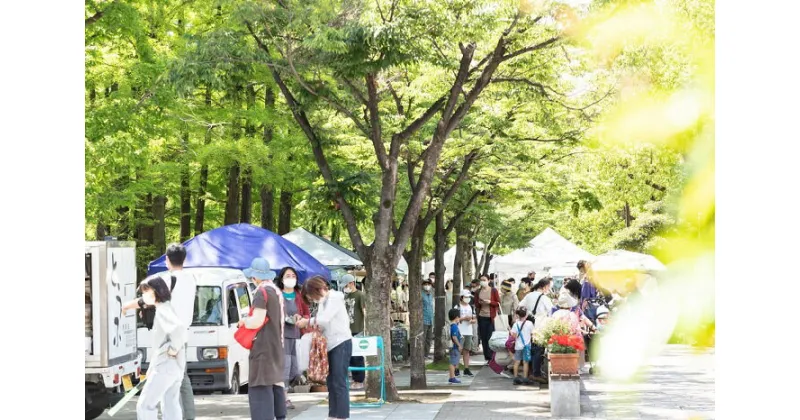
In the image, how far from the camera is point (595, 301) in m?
22.7

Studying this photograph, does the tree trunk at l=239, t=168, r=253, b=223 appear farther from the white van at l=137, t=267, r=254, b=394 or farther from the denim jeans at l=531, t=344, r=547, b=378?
the denim jeans at l=531, t=344, r=547, b=378

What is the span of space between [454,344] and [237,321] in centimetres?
455

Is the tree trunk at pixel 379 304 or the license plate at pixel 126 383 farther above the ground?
the tree trunk at pixel 379 304

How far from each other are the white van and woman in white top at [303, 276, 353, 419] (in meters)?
5.28

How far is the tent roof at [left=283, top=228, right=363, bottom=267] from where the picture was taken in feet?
86.6

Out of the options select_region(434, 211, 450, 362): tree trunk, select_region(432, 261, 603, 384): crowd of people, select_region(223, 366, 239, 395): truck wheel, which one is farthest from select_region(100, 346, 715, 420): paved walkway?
select_region(434, 211, 450, 362): tree trunk

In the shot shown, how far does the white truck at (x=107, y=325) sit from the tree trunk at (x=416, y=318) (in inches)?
288

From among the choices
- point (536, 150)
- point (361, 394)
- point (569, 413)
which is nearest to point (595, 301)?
point (536, 150)

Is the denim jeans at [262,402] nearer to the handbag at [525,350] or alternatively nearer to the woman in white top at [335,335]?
the woman in white top at [335,335]

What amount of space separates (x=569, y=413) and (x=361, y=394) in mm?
4540

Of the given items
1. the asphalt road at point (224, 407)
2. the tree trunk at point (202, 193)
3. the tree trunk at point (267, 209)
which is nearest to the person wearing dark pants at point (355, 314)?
the asphalt road at point (224, 407)

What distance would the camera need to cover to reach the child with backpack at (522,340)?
19562 mm

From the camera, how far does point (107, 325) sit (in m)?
13.0

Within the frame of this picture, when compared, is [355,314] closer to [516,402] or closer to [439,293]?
[516,402]
